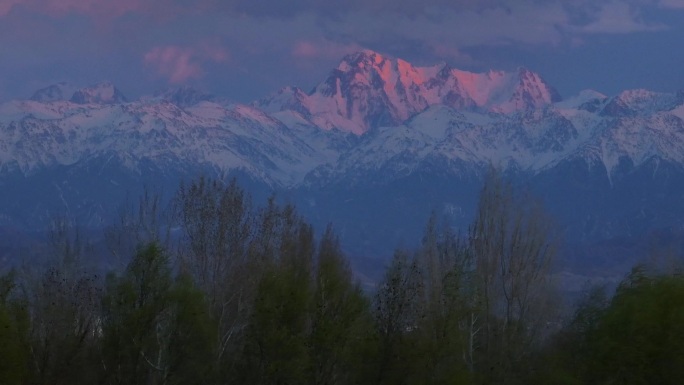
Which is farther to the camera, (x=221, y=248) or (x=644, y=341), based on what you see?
(x=221, y=248)

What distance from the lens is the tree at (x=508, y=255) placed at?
7481 cm

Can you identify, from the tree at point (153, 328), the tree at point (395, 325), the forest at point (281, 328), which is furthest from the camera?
the tree at point (395, 325)

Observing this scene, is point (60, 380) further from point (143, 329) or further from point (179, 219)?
point (179, 219)

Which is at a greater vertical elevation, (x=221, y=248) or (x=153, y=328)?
(x=221, y=248)

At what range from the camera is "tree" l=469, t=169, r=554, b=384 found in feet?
245

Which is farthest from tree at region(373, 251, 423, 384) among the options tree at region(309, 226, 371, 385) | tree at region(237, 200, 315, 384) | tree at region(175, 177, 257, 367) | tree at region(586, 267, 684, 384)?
tree at region(175, 177, 257, 367)

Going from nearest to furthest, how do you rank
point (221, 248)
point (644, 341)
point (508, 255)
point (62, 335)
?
point (644, 341), point (62, 335), point (221, 248), point (508, 255)

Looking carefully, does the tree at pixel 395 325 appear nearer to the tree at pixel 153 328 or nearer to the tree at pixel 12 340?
the tree at pixel 153 328

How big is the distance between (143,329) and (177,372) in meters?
3.16

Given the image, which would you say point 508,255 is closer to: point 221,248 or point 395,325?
point 395,325

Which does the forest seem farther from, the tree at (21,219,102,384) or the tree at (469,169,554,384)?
the tree at (469,169,554,384)

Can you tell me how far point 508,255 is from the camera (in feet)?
247

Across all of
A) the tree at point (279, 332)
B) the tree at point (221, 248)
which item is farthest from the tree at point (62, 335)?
the tree at point (279, 332)

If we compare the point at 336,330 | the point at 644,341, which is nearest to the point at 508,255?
the point at 644,341
